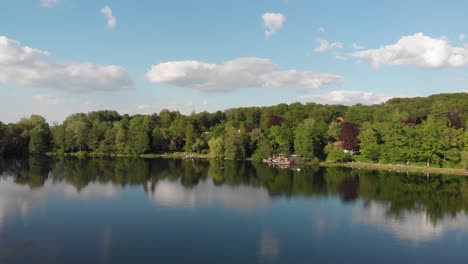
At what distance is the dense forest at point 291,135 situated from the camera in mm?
36188

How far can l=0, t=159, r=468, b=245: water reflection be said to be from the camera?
711 inches

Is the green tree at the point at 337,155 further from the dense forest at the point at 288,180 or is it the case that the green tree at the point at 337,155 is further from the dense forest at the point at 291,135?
the dense forest at the point at 288,180

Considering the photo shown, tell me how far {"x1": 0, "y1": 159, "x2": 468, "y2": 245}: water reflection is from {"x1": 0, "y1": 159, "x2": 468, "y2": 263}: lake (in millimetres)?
76

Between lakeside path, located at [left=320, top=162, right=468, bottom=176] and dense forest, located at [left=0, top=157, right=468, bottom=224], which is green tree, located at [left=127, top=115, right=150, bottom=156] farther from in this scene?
lakeside path, located at [left=320, top=162, right=468, bottom=176]

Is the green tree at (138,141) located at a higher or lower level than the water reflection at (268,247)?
higher

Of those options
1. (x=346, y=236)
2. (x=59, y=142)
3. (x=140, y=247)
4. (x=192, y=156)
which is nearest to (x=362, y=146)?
(x=192, y=156)

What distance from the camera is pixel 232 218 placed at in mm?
18406

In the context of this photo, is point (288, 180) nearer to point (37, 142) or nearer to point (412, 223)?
point (412, 223)

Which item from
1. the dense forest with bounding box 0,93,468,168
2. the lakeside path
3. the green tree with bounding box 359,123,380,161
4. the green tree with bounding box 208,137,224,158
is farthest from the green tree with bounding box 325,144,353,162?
the green tree with bounding box 208,137,224,158

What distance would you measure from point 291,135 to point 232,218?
28.5 meters

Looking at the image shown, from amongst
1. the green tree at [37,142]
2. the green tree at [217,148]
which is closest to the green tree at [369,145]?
the green tree at [217,148]

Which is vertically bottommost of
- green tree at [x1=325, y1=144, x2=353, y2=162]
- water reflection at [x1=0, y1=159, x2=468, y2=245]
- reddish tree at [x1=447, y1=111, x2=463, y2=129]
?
water reflection at [x1=0, y1=159, x2=468, y2=245]

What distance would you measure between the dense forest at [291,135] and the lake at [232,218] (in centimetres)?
584

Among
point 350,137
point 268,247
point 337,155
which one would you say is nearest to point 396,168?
point 337,155
